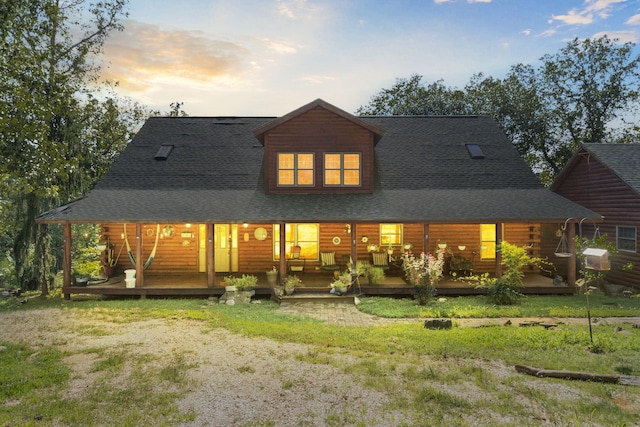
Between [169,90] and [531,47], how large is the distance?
27.7m

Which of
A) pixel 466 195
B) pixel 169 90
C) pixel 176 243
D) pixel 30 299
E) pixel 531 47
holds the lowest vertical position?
pixel 30 299

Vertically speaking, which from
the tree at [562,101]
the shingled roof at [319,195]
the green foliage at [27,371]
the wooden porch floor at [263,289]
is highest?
the tree at [562,101]

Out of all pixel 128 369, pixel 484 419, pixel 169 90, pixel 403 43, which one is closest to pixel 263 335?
pixel 128 369

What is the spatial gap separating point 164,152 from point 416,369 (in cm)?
1515

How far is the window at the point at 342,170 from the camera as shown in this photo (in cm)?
1580

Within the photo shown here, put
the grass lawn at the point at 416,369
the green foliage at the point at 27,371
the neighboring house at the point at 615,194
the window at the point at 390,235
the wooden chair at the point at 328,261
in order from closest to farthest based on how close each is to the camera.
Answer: the grass lawn at the point at 416,369
the green foliage at the point at 27,371
the neighboring house at the point at 615,194
the wooden chair at the point at 328,261
the window at the point at 390,235

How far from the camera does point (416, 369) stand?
6969mm

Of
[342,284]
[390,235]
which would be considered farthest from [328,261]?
[390,235]

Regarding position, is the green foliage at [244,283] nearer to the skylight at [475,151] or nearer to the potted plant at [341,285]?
the potted plant at [341,285]

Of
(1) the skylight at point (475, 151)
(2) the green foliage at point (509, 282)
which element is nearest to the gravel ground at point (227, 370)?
(2) the green foliage at point (509, 282)

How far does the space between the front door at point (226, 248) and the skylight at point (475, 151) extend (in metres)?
11.1

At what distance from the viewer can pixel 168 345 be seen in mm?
8523

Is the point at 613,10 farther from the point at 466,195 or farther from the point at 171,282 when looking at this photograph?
the point at 171,282

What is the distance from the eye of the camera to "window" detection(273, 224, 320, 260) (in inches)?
643
